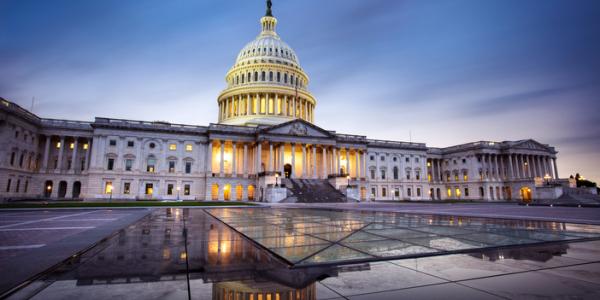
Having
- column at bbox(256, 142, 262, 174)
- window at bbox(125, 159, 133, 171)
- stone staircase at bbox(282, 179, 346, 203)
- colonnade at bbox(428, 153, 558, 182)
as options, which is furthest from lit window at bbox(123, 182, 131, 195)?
colonnade at bbox(428, 153, 558, 182)

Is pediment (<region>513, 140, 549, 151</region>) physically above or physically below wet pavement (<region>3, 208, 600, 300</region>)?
above

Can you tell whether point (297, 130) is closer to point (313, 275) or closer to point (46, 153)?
point (46, 153)

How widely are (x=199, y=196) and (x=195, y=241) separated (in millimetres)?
59479

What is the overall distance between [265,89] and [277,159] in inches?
942

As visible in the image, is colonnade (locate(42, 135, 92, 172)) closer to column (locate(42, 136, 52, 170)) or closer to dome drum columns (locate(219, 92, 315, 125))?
column (locate(42, 136, 52, 170))

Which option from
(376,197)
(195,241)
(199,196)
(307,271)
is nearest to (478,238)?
(307,271)

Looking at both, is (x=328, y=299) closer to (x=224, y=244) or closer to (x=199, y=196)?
(x=224, y=244)

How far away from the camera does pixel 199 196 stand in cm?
6391

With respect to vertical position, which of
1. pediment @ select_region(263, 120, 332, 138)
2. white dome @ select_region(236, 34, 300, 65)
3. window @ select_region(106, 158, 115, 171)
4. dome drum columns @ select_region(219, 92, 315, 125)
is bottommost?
window @ select_region(106, 158, 115, 171)

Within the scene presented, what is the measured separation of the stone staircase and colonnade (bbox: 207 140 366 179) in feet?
12.8

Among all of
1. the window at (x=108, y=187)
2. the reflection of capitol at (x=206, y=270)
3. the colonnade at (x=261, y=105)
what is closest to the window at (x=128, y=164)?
the window at (x=108, y=187)

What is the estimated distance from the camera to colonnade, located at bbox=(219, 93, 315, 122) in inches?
3238

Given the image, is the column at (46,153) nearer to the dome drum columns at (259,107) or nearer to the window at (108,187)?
the window at (108,187)

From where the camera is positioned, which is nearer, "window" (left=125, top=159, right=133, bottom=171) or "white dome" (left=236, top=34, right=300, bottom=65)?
"window" (left=125, top=159, right=133, bottom=171)
